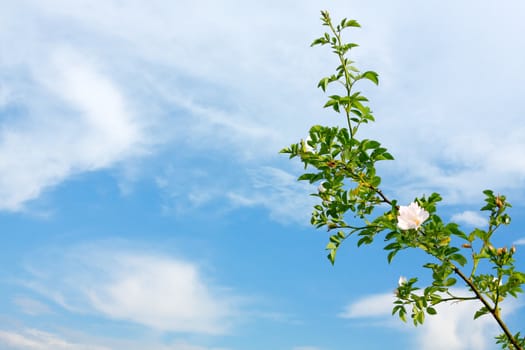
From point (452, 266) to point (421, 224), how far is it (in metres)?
0.39

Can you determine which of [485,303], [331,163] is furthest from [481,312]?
[331,163]

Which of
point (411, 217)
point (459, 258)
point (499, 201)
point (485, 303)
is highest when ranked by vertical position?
point (499, 201)

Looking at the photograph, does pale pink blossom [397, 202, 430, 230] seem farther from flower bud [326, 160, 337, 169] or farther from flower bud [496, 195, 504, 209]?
flower bud [326, 160, 337, 169]

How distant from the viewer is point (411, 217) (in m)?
3.80

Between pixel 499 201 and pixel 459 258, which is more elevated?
pixel 499 201

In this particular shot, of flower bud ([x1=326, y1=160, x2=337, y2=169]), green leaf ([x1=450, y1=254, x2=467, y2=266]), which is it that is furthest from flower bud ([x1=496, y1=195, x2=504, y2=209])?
flower bud ([x1=326, y1=160, x2=337, y2=169])

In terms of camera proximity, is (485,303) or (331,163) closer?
(485,303)

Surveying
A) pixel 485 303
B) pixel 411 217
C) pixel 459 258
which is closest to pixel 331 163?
pixel 411 217

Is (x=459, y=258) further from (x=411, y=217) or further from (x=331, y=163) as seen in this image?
(x=331, y=163)

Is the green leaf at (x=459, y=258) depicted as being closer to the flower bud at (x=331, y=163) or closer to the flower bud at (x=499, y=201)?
the flower bud at (x=499, y=201)

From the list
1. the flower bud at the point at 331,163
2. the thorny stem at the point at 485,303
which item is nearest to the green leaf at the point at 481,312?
the thorny stem at the point at 485,303

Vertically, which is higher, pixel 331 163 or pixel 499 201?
pixel 331 163

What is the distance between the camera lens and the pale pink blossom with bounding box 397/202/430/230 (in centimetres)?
379

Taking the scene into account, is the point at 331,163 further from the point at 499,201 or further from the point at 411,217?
the point at 499,201
